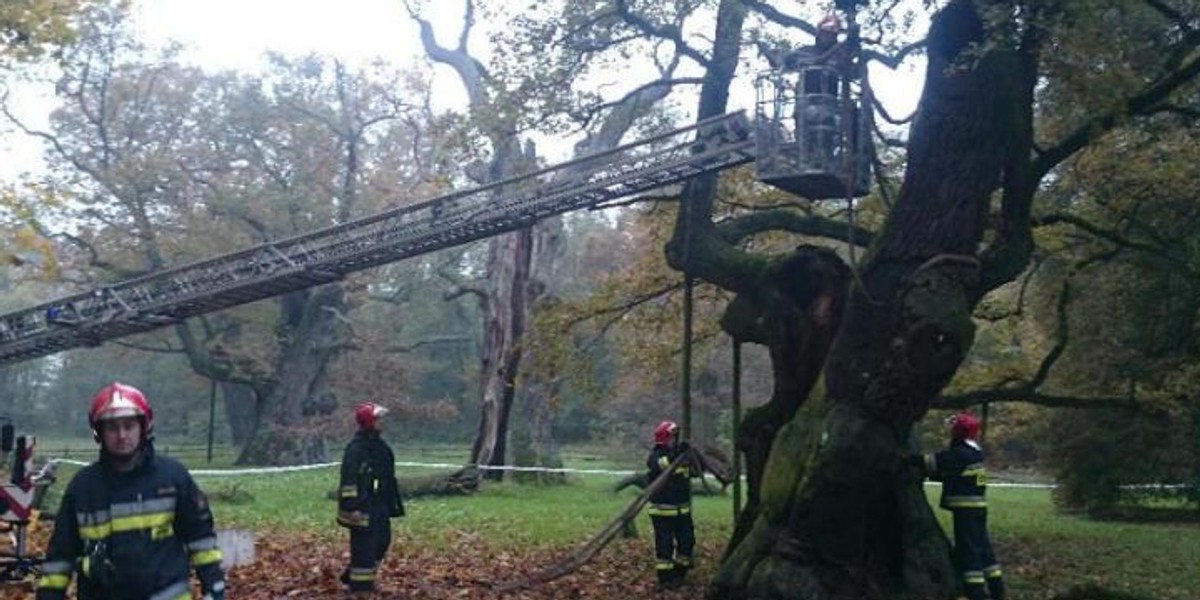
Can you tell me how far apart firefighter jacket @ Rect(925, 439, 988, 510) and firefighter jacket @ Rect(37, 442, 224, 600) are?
7436 mm

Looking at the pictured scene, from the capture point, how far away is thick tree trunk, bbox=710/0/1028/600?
1014cm

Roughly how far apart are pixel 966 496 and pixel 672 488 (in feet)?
9.81

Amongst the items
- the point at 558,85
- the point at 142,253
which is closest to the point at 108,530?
the point at 558,85

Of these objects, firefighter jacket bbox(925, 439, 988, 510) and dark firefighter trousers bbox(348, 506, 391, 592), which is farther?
firefighter jacket bbox(925, 439, 988, 510)

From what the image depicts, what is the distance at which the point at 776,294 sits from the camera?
12.2 metres

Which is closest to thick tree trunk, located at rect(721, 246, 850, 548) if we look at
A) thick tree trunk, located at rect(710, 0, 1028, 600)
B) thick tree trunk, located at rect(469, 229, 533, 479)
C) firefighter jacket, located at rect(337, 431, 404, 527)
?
thick tree trunk, located at rect(710, 0, 1028, 600)

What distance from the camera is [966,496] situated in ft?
36.4

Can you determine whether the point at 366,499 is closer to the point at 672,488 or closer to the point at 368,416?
the point at 368,416

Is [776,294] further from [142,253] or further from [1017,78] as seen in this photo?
[142,253]

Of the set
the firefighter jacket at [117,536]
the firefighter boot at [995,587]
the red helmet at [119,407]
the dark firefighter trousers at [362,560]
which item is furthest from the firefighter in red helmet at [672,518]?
the red helmet at [119,407]

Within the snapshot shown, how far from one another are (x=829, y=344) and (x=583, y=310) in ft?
18.9

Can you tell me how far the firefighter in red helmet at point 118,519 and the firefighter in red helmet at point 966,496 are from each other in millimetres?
7350

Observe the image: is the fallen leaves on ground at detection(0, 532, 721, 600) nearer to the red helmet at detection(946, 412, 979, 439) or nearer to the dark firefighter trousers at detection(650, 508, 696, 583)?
the dark firefighter trousers at detection(650, 508, 696, 583)

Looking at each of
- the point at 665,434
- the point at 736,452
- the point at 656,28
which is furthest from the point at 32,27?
the point at 736,452
